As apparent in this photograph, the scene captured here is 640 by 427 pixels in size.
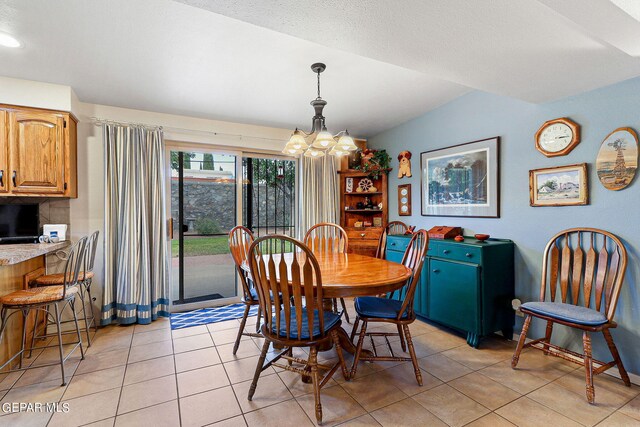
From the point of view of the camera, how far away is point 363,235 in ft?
14.0

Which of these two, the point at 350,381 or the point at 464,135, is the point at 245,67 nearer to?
the point at 464,135

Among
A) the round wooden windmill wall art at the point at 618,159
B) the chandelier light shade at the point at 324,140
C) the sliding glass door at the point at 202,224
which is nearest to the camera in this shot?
the round wooden windmill wall art at the point at 618,159

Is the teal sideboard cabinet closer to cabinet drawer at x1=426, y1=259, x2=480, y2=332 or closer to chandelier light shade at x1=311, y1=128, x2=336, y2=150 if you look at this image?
cabinet drawer at x1=426, y1=259, x2=480, y2=332

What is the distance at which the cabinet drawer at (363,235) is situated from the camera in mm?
4199

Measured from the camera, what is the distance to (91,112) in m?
3.16

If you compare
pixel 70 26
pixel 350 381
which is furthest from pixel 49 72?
pixel 350 381

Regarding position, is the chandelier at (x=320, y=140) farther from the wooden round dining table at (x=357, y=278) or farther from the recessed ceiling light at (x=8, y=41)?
the recessed ceiling light at (x=8, y=41)

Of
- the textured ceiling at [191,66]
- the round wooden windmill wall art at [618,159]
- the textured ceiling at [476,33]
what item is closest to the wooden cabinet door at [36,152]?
the textured ceiling at [191,66]

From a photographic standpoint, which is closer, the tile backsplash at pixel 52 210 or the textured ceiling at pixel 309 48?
the textured ceiling at pixel 309 48

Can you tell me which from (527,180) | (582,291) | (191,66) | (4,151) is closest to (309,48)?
(191,66)

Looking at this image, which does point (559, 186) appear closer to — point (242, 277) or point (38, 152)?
point (242, 277)

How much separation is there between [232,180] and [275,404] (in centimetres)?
281

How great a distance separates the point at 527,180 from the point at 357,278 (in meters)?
2.00

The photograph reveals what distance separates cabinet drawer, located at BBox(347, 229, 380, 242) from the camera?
4199 millimetres
